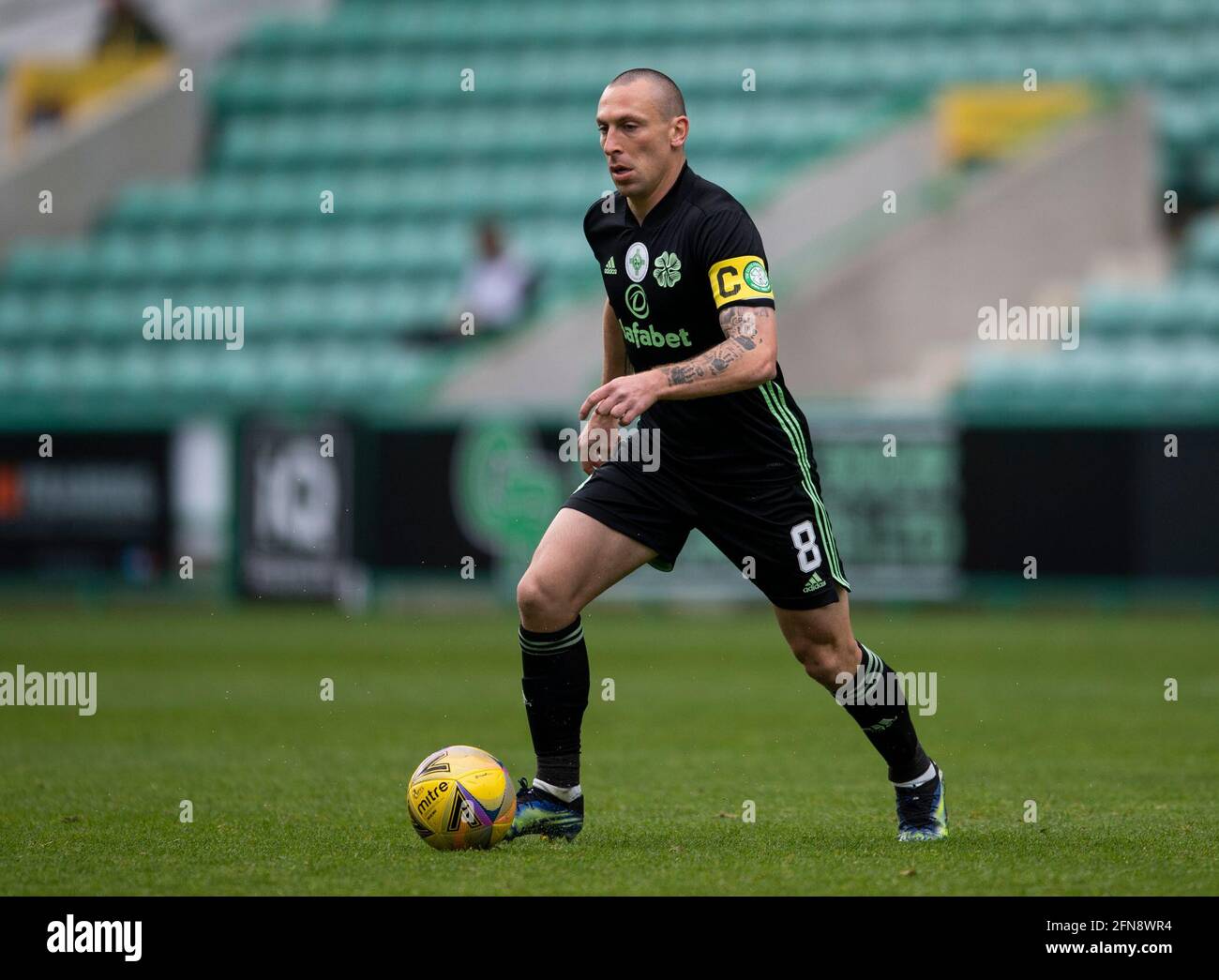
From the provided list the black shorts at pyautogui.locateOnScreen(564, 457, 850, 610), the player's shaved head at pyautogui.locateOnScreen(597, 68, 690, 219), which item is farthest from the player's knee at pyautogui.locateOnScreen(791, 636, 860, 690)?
the player's shaved head at pyautogui.locateOnScreen(597, 68, 690, 219)

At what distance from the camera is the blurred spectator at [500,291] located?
69.2 feet

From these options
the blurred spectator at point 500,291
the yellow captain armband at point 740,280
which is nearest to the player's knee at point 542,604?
the yellow captain armband at point 740,280

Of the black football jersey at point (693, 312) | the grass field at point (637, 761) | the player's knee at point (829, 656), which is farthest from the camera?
the player's knee at point (829, 656)

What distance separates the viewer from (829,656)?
244 inches

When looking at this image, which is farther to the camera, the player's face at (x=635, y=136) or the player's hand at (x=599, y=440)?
the player's hand at (x=599, y=440)

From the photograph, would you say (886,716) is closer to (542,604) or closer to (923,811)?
(923,811)

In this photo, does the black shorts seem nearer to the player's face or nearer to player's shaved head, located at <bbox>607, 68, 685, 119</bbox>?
the player's face

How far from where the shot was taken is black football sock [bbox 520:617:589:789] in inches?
245

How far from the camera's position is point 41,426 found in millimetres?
18469

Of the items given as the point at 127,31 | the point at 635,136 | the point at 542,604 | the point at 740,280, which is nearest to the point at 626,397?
the point at 740,280

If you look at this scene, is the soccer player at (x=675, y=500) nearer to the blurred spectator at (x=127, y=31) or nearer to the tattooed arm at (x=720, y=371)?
the tattooed arm at (x=720, y=371)

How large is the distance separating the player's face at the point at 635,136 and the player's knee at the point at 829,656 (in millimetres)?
1522

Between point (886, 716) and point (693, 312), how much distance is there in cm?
143

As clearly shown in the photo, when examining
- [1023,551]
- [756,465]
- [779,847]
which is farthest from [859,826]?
[1023,551]
